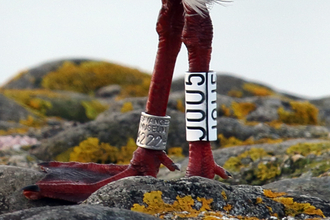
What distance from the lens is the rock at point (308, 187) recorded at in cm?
541

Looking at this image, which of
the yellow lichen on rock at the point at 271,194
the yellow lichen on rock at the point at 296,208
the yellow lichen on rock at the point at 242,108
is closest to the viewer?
the yellow lichen on rock at the point at 296,208

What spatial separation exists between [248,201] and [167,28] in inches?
81.7

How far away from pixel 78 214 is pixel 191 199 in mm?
1095

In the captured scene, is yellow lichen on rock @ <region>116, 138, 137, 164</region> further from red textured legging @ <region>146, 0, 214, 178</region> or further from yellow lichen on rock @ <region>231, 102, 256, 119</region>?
yellow lichen on rock @ <region>231, 102, 256, 119</region>

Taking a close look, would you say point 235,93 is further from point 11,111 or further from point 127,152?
point 127,152

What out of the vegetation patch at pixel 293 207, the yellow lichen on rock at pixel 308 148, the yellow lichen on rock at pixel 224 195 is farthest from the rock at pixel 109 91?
the yellow lichen on rock at pixel 224 195

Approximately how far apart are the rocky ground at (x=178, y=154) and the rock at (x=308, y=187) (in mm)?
11

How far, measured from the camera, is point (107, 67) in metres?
24.7

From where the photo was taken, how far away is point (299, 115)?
14.0 m

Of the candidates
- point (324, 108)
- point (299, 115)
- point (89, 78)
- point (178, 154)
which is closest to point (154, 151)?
point (178, 154)

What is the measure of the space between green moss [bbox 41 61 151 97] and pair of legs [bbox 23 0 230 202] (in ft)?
55.0

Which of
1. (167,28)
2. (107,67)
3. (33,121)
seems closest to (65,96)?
(33,121)

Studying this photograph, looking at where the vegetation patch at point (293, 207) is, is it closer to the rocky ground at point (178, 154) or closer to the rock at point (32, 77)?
the rocky ground at point (178, 154)

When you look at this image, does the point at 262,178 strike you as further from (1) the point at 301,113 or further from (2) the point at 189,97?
(1) the point at 301,113
